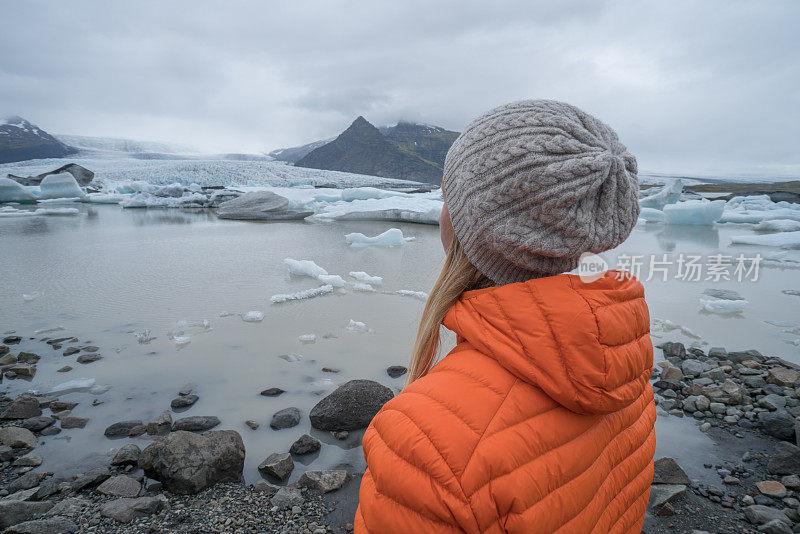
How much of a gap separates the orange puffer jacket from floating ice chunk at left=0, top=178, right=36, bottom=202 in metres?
20.1

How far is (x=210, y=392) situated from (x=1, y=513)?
3.28 feet

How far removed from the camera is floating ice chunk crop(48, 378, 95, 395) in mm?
2395

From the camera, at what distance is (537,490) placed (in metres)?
0.70

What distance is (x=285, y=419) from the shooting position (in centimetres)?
213

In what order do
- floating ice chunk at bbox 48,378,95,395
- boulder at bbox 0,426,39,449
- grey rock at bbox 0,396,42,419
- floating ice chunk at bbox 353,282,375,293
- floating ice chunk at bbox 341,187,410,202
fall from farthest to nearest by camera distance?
floating ice chunk at bbox 341,187,410,202 → floating ice chunk at bbox 353,282,375,293 → floating ice chunk at bbox 48,378,95,395 → grey rock at bbox 0,396,42,419 → boulder at bbox 0,426,39,449

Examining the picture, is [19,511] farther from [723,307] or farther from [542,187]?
[723,307]

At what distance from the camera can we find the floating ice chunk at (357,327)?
336 cm

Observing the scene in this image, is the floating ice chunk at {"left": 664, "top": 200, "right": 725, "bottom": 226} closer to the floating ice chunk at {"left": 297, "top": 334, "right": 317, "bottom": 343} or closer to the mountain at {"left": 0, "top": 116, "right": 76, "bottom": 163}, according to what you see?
the floating ice chunk at {"left": 297, "top": 334, "right": 317, "bottom": 343}

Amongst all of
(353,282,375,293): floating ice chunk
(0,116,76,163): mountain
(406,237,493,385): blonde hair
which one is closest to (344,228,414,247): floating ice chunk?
(353,282,375,293): floating ice chunk

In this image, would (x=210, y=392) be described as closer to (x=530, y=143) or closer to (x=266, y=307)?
(x=266, y=307)

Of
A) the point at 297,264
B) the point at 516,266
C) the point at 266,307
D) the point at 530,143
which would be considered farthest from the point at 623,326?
the point at 297,264

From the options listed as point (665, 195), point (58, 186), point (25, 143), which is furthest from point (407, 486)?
point (25, 143)

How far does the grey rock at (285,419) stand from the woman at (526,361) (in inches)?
54.4

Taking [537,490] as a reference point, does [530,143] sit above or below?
above
